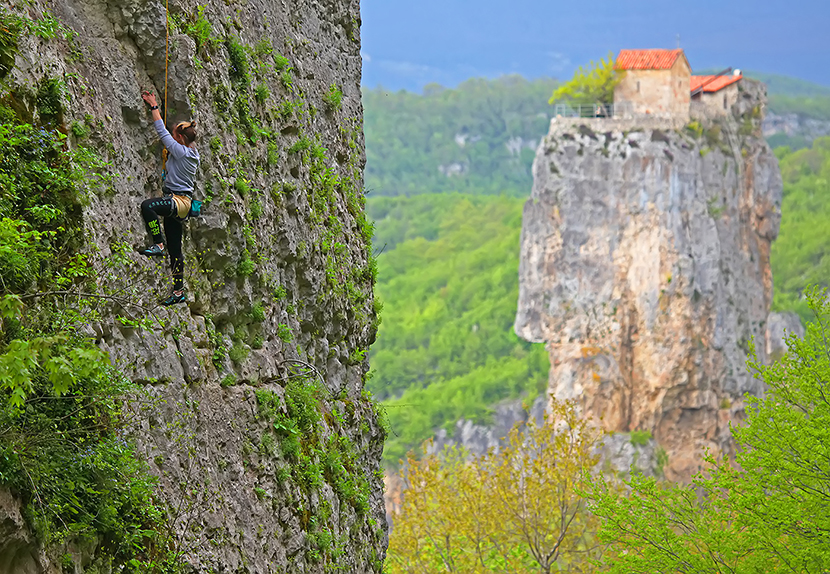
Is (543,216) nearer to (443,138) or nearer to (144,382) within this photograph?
(144,382)

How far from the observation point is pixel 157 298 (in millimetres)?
8555

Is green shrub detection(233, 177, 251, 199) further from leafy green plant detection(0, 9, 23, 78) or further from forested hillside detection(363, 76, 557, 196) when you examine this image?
forested hillside detection(363, 76, 557, 196)

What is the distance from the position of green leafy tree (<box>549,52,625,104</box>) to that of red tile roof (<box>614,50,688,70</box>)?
0.43 m

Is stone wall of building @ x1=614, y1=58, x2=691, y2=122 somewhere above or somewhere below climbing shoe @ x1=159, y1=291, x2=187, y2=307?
above

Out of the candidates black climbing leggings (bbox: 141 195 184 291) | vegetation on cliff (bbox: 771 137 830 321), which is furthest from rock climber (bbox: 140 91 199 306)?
vegetation on cliff (bbox: 771 137 830 321)

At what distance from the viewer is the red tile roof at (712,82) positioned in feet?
170

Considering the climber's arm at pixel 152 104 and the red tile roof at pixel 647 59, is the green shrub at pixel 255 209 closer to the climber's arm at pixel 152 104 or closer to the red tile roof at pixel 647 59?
the climber's arm at pixel 152 104

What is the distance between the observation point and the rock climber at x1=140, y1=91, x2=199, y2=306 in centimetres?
859

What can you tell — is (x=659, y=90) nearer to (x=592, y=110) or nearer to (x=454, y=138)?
(x=592, y=110)

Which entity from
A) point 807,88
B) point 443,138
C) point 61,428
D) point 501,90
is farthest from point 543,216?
point 807,88

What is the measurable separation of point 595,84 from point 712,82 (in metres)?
7.04

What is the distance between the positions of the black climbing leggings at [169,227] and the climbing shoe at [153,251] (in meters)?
0.11

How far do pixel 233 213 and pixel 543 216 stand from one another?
44.7m

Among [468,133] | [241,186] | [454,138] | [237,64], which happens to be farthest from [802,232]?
[241,186]
